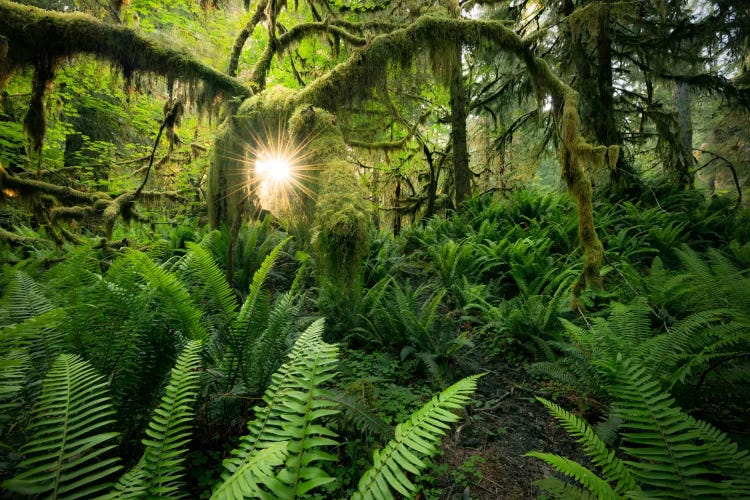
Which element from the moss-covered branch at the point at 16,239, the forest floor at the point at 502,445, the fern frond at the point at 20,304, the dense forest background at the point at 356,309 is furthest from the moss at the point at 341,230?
the moss-covered branch at the point at 16,239

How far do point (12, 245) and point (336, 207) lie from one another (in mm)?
5449

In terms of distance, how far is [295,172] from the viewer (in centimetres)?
263

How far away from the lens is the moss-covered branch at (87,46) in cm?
304

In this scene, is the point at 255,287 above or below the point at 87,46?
below

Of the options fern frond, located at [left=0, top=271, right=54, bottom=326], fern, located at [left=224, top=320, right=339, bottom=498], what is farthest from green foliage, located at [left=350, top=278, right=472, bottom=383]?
fern frond, located at [left=0, top=271, right=54, bottom=326]

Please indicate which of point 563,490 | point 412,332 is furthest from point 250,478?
point 412,332

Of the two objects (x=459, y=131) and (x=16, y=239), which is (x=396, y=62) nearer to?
(x=459, y=131)

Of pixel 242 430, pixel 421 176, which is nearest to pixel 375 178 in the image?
pixel 421 176

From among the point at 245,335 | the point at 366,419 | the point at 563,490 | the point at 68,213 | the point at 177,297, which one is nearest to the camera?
the point at 563,490

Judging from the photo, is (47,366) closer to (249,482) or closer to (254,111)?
(249,482)

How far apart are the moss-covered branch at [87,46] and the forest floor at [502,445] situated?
13.2ft

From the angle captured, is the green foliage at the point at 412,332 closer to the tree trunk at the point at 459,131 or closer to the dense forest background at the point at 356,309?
the dense forest background at the point at 356,309

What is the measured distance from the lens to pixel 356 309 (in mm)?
3646

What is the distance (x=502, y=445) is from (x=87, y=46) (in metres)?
5.31
